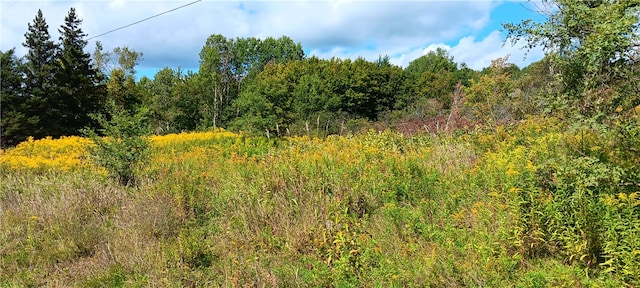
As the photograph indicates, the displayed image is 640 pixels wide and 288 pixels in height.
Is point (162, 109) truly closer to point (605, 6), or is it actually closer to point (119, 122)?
point (119, 122)

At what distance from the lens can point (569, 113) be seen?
314 cm

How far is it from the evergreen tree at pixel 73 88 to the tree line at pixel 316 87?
0.07m

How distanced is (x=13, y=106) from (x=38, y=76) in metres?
3.03

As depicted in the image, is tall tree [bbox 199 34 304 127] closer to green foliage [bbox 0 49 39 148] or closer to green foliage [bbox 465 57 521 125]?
green foliage [bbox 0 49 39 148]

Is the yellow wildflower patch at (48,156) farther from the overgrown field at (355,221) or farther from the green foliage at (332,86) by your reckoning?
the green foliage at (332,86)

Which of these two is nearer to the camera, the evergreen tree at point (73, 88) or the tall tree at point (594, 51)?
the tall tree at point (594, 51)

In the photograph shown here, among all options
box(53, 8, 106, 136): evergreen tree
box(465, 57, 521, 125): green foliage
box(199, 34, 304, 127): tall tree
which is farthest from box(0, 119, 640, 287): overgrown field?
box(199, 34, 304, 127): tall tree

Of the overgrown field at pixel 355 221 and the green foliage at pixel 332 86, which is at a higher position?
the green foliage at pixel 332 86

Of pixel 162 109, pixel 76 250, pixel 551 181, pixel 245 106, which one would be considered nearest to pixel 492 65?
pixel 245 106

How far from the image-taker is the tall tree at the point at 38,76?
2208 cm

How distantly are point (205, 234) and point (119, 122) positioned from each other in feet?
10.4

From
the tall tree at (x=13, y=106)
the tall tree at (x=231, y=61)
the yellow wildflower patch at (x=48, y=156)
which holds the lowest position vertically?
the yellow wildflower patch at (x=48, y=156)

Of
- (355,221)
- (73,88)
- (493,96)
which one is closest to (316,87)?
(73,88)

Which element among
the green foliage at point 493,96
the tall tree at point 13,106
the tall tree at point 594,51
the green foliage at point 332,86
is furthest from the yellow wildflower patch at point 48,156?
the green foliage at point 332,86
